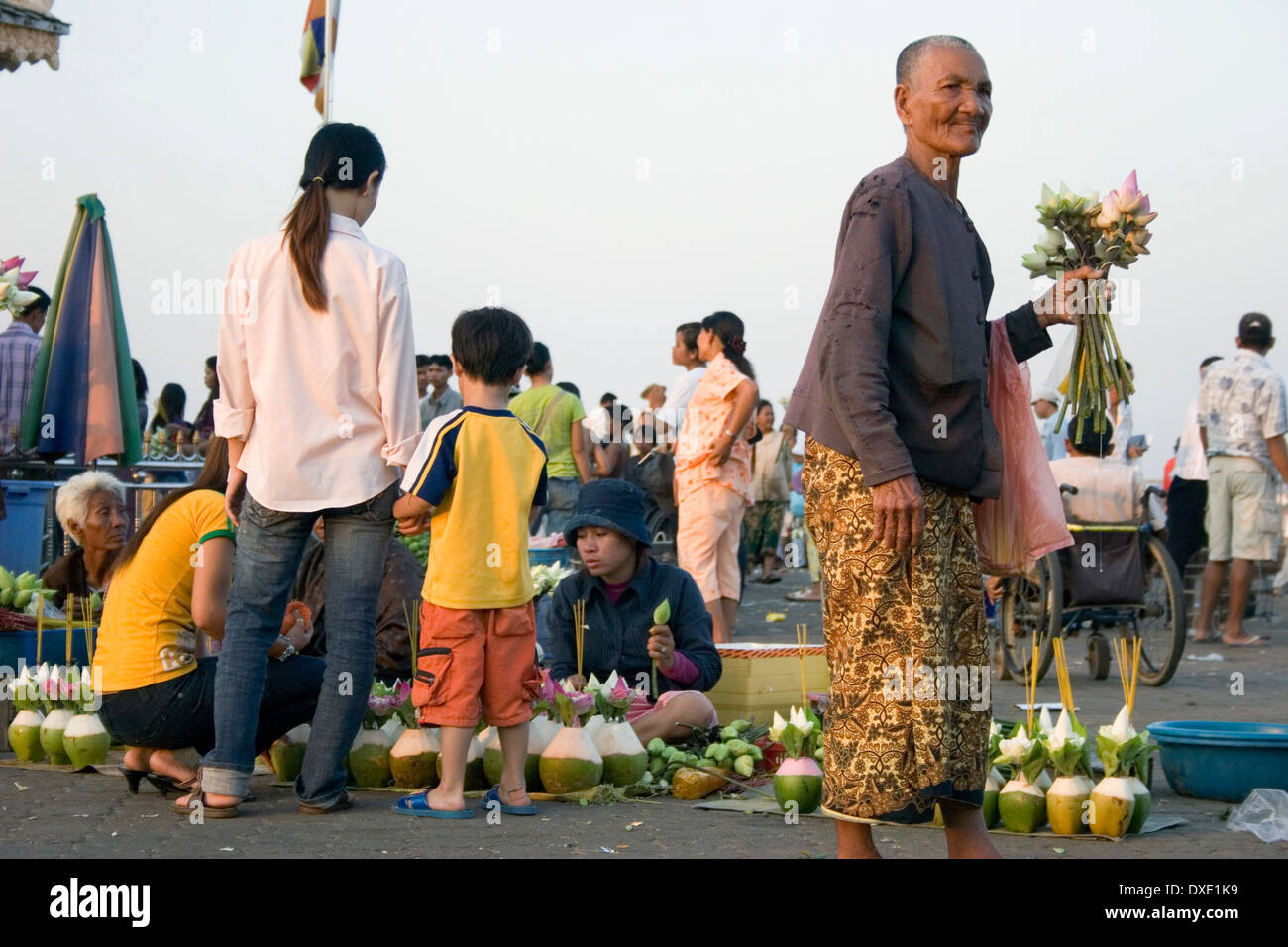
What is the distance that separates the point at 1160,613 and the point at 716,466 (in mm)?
3009

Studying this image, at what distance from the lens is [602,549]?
6.36 metres

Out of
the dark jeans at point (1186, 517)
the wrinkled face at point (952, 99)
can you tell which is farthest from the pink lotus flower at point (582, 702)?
the dark jeans at point (1186, 517)

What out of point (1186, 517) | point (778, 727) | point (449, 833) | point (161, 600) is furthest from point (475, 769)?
point (1186, 517)

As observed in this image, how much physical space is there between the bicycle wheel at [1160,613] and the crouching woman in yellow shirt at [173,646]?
5.63 metres

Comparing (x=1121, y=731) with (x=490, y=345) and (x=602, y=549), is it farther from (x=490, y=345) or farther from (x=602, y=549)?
(x=490, y=345)

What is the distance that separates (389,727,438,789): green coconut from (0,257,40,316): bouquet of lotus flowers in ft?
14.9

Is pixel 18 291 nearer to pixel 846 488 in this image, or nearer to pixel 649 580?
pixel 649 580

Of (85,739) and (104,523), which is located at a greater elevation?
(104,523)

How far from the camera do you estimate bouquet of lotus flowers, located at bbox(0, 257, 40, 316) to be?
886 cm

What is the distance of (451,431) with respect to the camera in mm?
5141

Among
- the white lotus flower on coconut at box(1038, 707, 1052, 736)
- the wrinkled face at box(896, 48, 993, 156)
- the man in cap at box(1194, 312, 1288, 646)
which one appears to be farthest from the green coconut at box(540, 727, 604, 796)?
the man in cap at box(1194, 312, 1288, 646)
